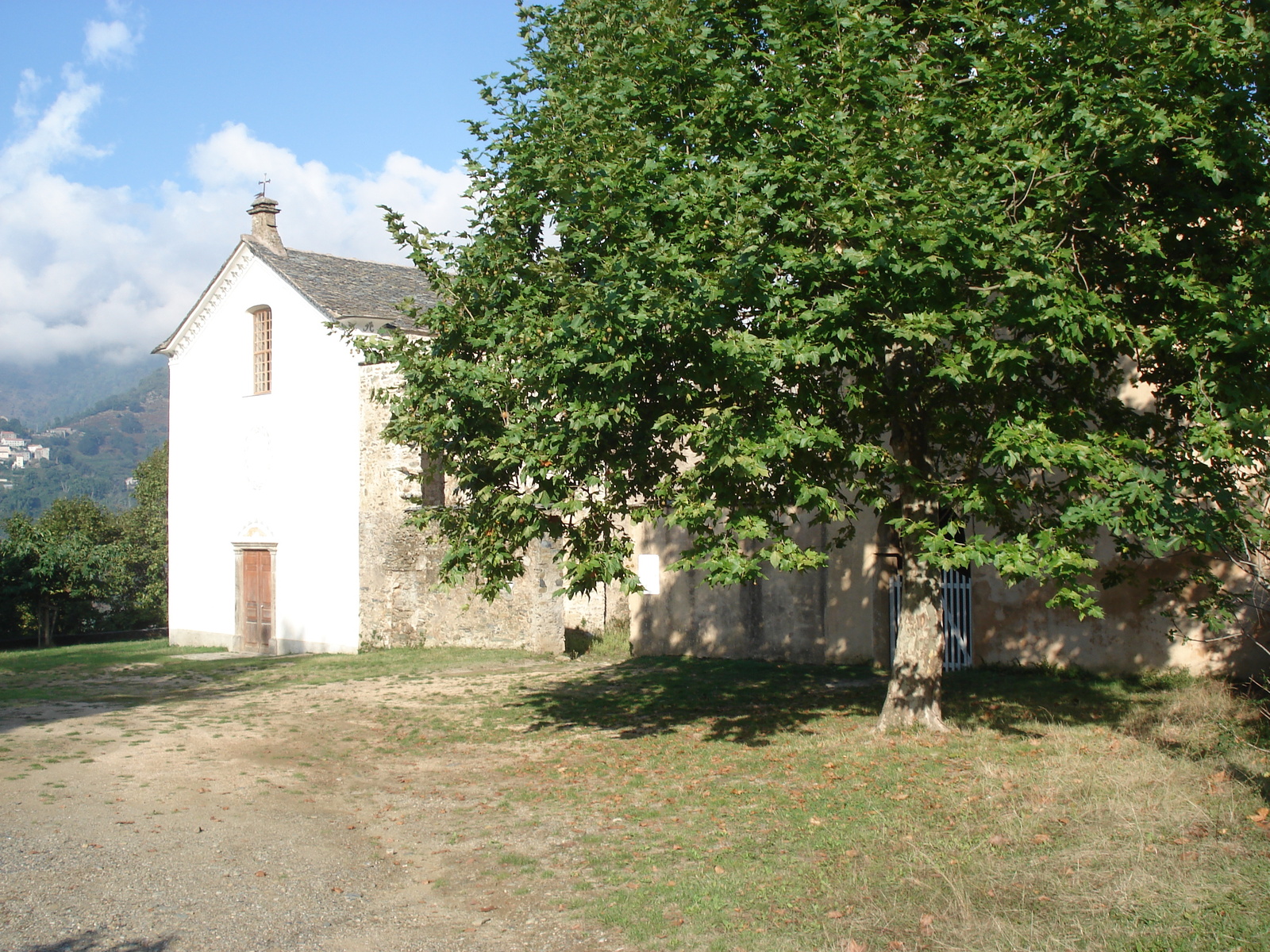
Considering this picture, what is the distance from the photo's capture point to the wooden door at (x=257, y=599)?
23250mm

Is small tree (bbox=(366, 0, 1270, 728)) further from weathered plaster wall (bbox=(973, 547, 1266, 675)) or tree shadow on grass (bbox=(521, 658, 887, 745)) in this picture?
weathered plaster wall (bbox=(973, 547, 1266, 675))

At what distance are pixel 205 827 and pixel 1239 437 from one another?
835 centimetres

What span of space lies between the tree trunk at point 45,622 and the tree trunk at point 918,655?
2617 cm

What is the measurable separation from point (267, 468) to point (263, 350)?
2779 millimetres

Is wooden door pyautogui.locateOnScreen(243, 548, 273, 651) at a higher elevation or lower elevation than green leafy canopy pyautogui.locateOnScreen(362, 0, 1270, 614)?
lower

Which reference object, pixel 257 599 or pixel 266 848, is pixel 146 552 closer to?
pixel 257 599

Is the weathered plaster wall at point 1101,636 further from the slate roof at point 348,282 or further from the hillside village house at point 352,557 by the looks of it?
the slate roof at point 348,282

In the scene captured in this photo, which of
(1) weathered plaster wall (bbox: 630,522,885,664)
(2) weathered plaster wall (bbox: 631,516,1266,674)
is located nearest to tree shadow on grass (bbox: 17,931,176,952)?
(2) weathered plaster wall (bbox: 631,516,1266,674)

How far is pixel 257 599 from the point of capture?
23.5m

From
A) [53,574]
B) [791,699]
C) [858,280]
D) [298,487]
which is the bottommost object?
[791,699]

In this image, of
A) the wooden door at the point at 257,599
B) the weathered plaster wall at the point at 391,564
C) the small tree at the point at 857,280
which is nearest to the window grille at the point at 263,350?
the weathered plaster wall at the point at 391,564

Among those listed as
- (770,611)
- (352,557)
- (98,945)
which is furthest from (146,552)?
(98,945)

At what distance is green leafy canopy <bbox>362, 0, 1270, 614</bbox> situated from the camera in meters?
7.59

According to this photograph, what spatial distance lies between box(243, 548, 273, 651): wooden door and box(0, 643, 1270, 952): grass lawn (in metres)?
7.55
